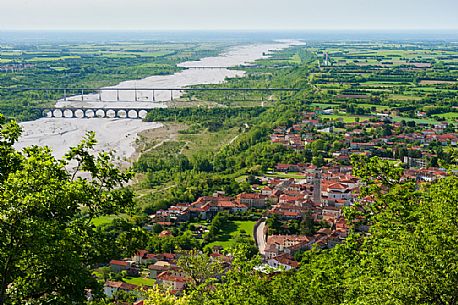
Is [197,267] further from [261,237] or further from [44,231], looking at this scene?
[261,237]

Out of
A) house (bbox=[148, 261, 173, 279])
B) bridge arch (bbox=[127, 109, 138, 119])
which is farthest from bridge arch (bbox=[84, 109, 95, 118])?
house (bbox=[148, 261, 173, 279])

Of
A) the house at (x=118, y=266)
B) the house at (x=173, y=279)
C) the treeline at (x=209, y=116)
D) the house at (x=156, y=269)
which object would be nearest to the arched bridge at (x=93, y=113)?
the treeline at (x=209, y=116)

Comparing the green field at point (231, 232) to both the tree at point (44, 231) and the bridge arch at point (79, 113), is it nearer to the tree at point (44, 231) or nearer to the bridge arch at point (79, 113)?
the tree at point (44, 231)

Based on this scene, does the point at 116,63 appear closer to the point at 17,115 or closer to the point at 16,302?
the point at 17,115

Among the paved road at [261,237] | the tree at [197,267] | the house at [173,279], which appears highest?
the tree at [197,267]

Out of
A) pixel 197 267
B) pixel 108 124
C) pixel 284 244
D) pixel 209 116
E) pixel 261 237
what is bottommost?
pixel 261 237

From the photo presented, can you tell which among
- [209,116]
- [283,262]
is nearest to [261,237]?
[283,262]
